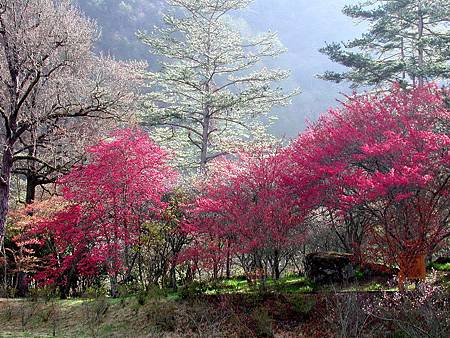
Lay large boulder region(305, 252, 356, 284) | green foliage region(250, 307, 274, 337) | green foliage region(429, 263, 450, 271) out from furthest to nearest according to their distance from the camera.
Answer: green foliage region(429, 263, 450, 271), large boulder region(305, 252, 356, 284), green foliage region(250, 307, 274, 337)

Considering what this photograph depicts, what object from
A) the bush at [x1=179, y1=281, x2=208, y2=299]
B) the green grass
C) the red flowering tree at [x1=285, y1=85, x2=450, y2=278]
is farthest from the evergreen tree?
the bush at [x1=179, y1=281, x2=208, y2=299]

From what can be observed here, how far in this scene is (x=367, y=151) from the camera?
29.0 ft

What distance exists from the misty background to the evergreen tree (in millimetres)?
14369

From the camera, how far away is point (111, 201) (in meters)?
10.7

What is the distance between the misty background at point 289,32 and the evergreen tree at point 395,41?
14369 millimetres

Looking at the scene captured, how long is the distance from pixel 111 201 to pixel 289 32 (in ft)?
219

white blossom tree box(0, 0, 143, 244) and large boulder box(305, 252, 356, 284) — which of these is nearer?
white blossom tree box(0, 0, 143, 244)

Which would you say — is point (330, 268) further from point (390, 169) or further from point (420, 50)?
point (420, 50)

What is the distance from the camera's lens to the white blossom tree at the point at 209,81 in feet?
60.6

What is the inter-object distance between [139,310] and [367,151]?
5.85 meters

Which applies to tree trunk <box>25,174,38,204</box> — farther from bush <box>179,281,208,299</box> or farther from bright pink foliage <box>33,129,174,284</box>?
bush <box>179,281,208,299</box>

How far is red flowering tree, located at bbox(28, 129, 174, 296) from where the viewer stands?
1066 centimetres

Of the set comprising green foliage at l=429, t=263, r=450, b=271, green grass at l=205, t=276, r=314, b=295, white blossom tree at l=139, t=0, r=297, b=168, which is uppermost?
white blossom tree at l=139, t=0, r=297, b=168

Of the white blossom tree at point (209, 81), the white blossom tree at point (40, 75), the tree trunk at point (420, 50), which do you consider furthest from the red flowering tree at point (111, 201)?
the tree trunk at point (420, 50)
